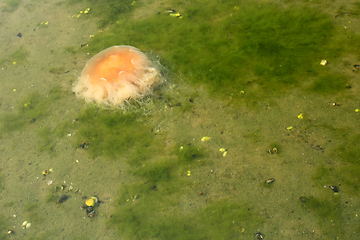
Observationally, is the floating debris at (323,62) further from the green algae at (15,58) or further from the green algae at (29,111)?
the green algae at (15,58)

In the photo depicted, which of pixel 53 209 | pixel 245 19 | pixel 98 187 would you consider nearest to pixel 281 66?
pixel 245 19

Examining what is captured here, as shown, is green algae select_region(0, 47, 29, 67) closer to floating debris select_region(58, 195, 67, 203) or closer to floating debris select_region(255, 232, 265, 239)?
floating debris select_region(58, 195, 67, 203)

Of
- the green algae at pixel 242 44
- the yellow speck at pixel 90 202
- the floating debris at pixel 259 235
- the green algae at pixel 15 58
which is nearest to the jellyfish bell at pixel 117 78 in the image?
the green algae at pixel 242 44

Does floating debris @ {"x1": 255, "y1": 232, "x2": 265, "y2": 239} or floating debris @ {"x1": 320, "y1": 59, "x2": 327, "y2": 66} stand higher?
floating debris @ {"x1": 320, "y1": 59, "x2": 327, "y2": 66}

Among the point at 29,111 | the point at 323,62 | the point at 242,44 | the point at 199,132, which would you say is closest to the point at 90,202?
the point at 199,132

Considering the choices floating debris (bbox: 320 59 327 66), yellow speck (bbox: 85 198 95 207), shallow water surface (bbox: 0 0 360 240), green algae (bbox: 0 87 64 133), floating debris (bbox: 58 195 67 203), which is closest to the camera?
shallow water surface (bbox: 0 0 360 240)

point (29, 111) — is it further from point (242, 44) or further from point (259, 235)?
point (259, 235)

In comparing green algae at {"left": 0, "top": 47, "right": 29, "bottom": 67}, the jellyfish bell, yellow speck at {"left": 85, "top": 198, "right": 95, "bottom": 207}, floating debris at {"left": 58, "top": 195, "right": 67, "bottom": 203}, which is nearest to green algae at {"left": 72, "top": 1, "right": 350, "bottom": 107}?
the jellyfish bell

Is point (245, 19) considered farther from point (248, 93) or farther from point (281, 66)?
point (248, 93)
